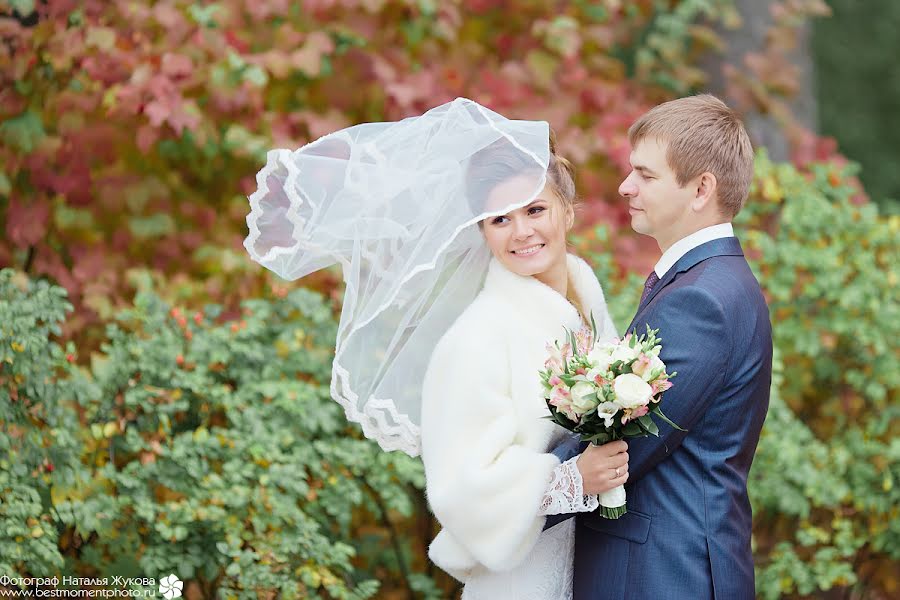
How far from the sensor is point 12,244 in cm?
512

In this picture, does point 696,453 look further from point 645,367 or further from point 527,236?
point 527,236

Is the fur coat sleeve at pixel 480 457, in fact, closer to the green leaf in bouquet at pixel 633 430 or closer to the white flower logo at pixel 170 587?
the green leaf in bouquet at pixel 633 430

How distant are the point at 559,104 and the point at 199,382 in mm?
3092

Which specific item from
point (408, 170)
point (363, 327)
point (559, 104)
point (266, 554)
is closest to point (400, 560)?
point (266, 554)

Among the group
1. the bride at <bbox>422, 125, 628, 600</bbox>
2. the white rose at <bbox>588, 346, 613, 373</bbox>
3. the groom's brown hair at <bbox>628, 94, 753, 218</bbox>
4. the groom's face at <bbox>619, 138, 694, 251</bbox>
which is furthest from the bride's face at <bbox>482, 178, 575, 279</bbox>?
the white rose at <bbox>588, 346, 613, 373</bbox>

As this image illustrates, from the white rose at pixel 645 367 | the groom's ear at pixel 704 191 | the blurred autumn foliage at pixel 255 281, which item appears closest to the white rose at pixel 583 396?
the white rose at pixel 645 367

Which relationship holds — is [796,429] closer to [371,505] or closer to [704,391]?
[371,505]

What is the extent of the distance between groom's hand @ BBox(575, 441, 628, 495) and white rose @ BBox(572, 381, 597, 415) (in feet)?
0.62

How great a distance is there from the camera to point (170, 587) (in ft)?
12.0

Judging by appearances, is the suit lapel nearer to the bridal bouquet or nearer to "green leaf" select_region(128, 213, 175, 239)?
the bridal bouquet

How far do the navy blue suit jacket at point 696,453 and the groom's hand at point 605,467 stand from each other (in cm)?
9

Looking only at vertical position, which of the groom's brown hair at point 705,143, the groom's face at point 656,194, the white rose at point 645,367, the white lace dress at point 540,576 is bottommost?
the white lace dress at point 540,576

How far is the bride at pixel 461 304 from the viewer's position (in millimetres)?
2828

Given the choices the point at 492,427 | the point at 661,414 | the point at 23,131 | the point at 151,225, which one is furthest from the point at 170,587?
the point at 23,131
